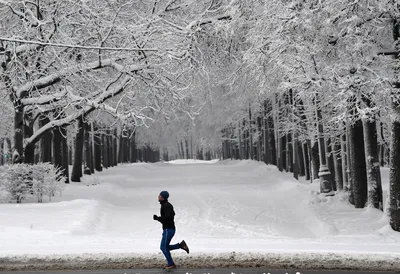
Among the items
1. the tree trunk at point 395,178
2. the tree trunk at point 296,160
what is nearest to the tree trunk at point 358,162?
the tree trunk at point 395,178

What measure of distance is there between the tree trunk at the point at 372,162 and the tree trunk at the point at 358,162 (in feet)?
3.20

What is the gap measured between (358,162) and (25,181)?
36.4 feet

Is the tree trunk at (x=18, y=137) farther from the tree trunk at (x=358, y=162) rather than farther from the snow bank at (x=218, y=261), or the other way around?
the tree trunk at (x=358, y=162)

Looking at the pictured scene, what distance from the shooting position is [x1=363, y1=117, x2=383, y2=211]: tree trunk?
15487 millimetres

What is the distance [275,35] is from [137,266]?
7.27 metres

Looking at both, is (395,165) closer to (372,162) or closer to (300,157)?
(372,162)

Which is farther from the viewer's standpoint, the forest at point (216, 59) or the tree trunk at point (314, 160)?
the tree trunk at point (314, 160)

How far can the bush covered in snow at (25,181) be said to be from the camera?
1714 cm

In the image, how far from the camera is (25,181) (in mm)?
17234

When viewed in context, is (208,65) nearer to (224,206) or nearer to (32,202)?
(224,206)

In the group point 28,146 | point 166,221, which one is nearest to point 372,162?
point 166,221

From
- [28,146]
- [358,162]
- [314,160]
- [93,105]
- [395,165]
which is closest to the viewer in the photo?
[395,165]

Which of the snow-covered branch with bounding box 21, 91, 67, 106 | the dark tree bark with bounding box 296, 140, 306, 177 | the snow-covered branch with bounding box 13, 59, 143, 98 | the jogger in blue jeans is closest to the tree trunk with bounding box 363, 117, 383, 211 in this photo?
the snow-covered branch with bounding box 13, 59, 143, 98

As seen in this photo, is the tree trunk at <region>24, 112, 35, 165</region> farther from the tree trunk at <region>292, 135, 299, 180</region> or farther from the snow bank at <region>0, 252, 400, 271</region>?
the tree trunk at <region>292, 135, 299, 180</region>
